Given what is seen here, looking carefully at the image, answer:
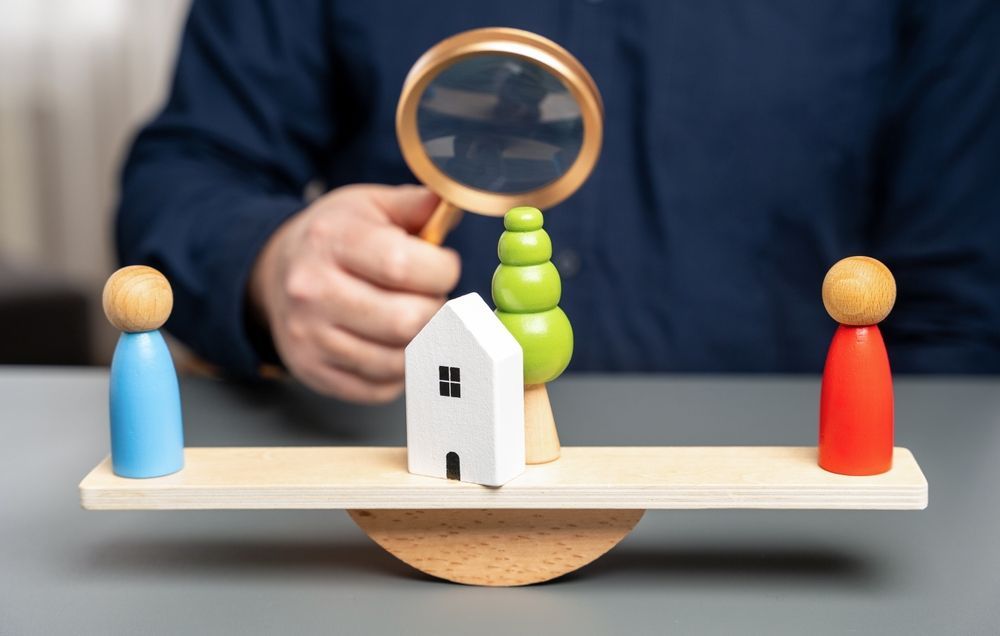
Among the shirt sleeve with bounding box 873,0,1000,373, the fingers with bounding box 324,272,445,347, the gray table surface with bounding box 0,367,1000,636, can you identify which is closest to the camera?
the gray table surface with bounding box 0,367,1000,636

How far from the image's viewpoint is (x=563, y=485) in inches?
26.8

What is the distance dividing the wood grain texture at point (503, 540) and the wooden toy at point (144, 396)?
0.14m

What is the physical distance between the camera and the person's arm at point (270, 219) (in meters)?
0.95

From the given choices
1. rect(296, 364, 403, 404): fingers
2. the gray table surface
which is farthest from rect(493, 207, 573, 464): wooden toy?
rect(296, 364, 403, 404): fingers

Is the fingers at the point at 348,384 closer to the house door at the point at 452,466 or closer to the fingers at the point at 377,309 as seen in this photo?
the fingers at the point at 377,309

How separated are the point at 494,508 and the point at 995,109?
999 millimetres

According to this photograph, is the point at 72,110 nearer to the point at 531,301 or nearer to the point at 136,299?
the point at 136,299

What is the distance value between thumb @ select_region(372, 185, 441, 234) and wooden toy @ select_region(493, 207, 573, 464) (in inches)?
9.3

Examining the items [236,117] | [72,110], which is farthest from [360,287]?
[72,110]

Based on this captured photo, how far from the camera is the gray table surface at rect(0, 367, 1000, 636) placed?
26.1 inches

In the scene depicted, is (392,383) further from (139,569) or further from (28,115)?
(28,115)

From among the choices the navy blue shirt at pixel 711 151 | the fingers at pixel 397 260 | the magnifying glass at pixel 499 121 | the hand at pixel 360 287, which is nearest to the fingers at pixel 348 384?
the hand at pixel 360 287

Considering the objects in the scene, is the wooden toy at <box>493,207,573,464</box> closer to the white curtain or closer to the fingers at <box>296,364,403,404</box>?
the fingers at <box>296,364,403,404</box>

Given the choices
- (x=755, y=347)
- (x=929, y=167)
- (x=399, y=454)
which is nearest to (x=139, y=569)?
(x=399, y=454)
